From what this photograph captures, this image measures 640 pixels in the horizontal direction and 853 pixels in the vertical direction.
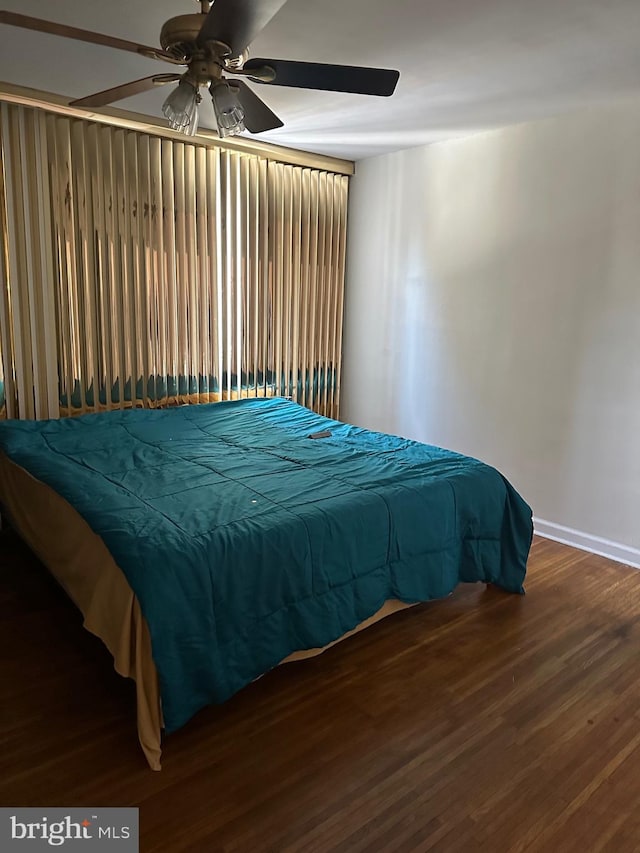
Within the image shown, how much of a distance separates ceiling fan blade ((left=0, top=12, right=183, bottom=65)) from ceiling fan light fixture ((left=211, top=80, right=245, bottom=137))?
6.1 inches

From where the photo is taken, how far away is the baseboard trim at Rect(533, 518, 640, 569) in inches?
131

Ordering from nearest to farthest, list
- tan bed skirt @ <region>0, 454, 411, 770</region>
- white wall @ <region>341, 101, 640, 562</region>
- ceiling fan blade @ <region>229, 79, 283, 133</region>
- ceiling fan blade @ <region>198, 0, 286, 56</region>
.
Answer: ceiling fan blade @ <region>198, 0, 286, 56</region>
tan bed skirt @ <region>0, 454, 411, 770</region>
ceiling fan blade @ <region>229, 79, 283, 133</region>
white wall @ <region>341, 101, 640, 562</region>

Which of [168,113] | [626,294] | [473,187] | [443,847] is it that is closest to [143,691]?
[443,847]

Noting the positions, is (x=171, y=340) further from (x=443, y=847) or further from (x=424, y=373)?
(x=443, y=847)

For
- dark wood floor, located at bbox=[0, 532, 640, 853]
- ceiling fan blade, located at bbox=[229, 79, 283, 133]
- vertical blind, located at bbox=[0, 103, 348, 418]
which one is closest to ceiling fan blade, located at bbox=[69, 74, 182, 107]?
ceiling fan blade, located at bbox=[229, 79, 283, 133]

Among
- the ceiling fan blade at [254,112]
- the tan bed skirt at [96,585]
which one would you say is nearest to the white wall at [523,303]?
the tan bed skirt at [96,585]

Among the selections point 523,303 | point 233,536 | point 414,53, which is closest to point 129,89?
point 414,53

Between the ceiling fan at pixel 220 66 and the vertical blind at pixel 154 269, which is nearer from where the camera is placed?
the ceiling fan at pixel 220 66

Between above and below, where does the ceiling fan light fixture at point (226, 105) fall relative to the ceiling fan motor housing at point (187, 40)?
below

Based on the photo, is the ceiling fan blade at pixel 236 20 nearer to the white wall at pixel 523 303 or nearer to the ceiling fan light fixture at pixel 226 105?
the ceiling fan light fixture at pixel 226 105

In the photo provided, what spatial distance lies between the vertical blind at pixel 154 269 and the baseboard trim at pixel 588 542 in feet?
6.73

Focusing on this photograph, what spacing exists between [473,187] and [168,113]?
8.04 ft

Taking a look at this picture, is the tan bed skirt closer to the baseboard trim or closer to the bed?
the bed

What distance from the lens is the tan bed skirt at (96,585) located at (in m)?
1.82
